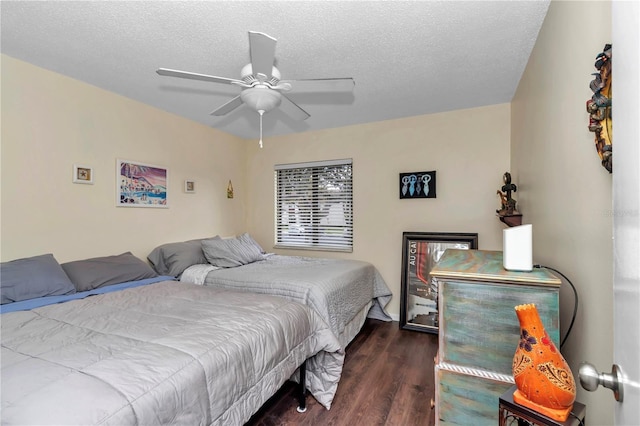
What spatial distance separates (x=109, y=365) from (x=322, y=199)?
3.18 metres

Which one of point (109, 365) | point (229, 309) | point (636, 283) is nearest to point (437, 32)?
point (636, 283)

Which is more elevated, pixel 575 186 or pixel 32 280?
pixel 575 186

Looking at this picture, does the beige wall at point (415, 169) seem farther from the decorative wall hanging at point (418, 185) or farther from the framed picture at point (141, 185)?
the framed picture at point (141, 185)

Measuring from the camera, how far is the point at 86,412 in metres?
0.84

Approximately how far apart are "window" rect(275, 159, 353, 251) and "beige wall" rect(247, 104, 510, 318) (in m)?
0.12

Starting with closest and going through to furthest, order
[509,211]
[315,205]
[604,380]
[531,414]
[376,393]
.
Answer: [604,380], [531,414], [376,393], [509,211], [315,205]

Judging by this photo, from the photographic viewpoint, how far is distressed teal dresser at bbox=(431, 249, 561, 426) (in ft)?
3.58

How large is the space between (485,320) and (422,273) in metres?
2.19

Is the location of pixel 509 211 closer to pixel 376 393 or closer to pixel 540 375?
pixel 376 393

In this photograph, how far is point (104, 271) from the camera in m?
2.36

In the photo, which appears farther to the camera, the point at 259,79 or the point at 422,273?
the point at 422,273

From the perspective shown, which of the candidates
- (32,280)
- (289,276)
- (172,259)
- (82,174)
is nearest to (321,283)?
(289,276)

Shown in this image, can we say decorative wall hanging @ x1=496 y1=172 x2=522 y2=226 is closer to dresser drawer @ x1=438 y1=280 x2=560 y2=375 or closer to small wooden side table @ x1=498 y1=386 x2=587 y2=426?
dresser drawer @ x1=438 y1=280 x2=560 y2=375

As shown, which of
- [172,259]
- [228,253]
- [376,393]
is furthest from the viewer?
[228,253]
